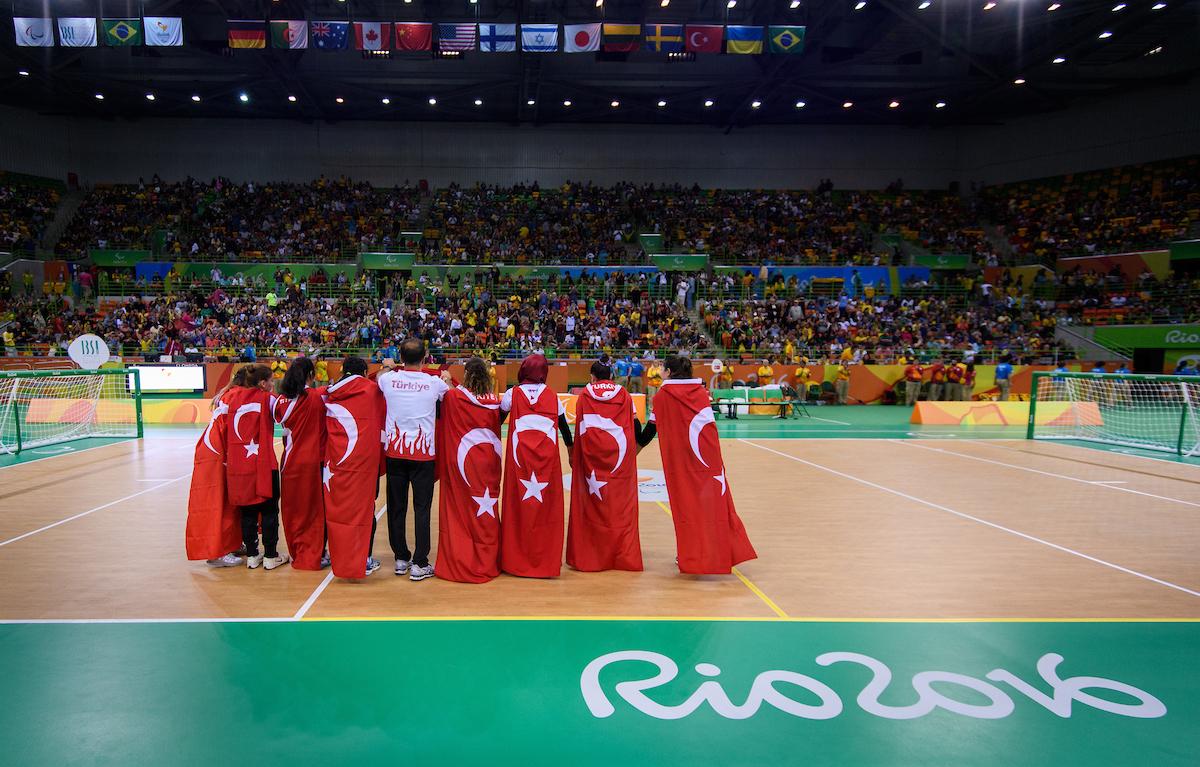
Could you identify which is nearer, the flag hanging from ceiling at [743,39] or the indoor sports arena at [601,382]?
the indoor sports arena at [601,382]

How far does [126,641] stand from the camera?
A: 434 centimetres

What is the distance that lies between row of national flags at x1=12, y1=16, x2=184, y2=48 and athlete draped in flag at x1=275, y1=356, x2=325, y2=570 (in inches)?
987

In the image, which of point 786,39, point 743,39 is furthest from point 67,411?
point 786,39

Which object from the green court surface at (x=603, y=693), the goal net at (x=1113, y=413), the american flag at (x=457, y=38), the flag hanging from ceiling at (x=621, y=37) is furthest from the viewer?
the flag hanging from ceiling at (x=621, y=37)

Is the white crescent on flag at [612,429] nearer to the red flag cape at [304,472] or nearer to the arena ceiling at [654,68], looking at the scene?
the red flag cape at [304,472]

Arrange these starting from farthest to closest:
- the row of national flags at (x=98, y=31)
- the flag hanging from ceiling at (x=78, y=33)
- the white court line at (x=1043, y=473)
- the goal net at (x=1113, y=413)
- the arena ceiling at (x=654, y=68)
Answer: the arena ceiling at (x=654, y=68) < the flag hanging from ceiling at (x=78, y=33) < the row of national flags at (x=98, y=31) < the goal net at (x=1113, y=413) < the white court line at (x=1043, y=473)

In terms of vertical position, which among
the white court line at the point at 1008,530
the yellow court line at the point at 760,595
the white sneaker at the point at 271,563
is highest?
the white sneaker at the point at 271,563

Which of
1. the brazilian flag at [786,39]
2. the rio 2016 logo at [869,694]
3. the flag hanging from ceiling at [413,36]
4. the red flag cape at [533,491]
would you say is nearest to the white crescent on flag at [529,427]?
the red flag cape at [533,491]

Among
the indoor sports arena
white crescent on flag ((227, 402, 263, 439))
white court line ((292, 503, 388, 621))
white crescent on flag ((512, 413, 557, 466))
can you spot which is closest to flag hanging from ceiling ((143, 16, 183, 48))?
the indoor sports arena

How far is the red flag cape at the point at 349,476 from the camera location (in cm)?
535

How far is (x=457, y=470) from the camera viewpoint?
5.45 metres

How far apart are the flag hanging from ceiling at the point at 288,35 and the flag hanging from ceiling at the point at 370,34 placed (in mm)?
1921

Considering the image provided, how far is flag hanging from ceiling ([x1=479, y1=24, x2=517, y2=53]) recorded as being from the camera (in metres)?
24.2

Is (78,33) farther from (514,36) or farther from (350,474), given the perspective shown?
(350,474)
